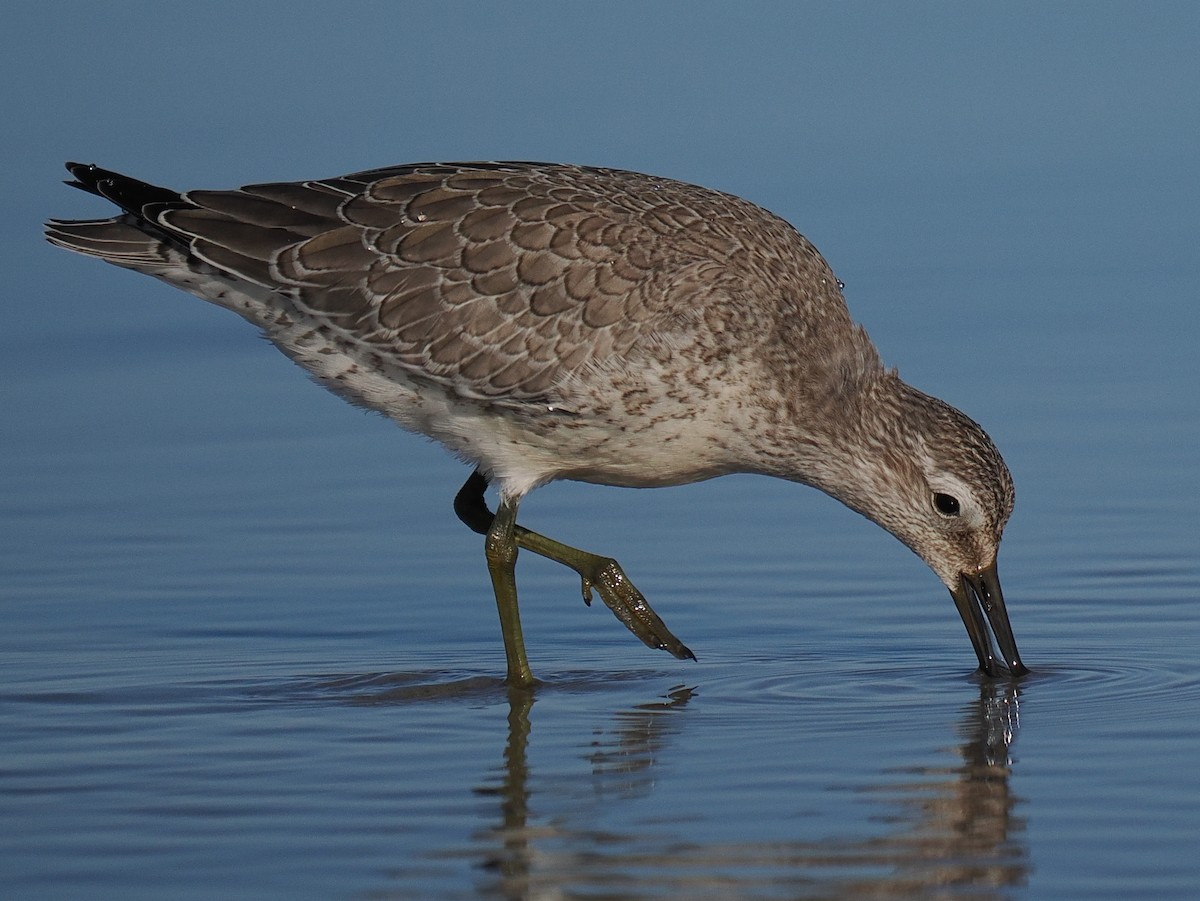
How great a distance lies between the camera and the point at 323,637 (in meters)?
9.24

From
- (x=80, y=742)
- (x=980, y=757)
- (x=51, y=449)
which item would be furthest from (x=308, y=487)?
(x=980, y=757)

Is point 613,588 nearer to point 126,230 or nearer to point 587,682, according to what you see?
point 587,682

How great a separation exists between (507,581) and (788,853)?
3091mm

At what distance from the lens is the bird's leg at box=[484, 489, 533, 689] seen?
8.66 meters

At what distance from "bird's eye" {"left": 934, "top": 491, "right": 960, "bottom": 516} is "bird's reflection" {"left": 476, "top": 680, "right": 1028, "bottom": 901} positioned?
5.32 ft

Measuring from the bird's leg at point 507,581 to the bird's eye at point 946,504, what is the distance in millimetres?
1614

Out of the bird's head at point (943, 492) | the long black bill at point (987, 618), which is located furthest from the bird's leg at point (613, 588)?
the long black bill at point (987, 618)

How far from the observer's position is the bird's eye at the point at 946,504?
8.66 meters

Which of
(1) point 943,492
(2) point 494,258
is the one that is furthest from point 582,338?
(1) point 943,492

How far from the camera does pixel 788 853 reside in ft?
20.3

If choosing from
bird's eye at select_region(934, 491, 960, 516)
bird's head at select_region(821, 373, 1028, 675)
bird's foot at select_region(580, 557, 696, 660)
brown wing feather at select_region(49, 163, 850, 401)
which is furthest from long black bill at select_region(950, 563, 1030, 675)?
brown wing feather at select_region(49, 163, 850, 401)

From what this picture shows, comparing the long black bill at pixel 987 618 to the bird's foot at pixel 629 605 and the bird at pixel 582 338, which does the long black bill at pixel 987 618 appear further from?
the bird's foot at pixel 629 605

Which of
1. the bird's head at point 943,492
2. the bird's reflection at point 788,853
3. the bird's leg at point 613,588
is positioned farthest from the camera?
the bird's leg at point 613,588

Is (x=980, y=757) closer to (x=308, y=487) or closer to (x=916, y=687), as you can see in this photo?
(x=916, y=687)
